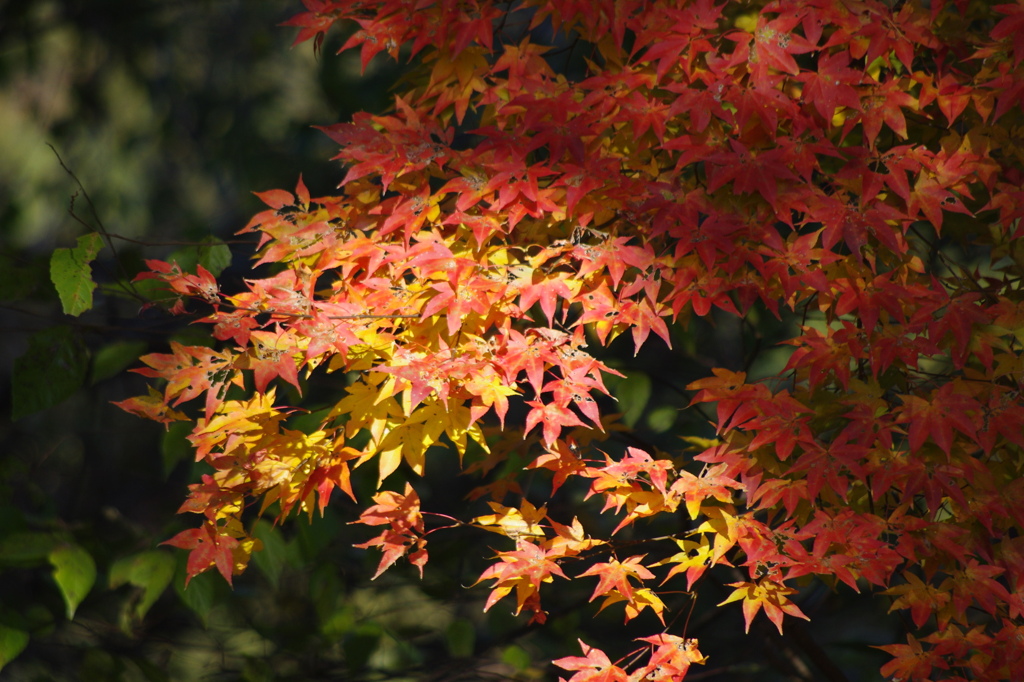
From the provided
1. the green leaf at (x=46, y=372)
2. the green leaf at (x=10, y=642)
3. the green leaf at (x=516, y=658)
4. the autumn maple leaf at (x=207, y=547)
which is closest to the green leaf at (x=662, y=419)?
the green leaf at (x=516, y=658)

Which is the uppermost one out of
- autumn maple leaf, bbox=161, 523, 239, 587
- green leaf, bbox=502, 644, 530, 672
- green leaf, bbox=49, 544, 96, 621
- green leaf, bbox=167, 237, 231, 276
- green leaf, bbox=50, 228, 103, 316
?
green leaf, bbox=50, 228, 103, 316

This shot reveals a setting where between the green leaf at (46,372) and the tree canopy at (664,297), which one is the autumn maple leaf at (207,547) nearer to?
the tree canopy at (664,297)

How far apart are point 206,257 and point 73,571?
96cm

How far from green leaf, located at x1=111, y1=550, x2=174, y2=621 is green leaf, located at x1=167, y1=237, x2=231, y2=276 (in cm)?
88

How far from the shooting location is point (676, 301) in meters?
1.44

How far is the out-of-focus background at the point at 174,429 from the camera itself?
2225mm

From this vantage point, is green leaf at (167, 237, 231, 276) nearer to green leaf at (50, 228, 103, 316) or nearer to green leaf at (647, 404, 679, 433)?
green leaf at (50, 228, 103, 316)

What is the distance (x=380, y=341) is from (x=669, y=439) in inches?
71.9

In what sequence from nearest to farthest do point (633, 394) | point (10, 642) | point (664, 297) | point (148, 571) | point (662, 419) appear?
A: point (664, 297), point (10, 642), point (148, 571), point (633, 394), point (662, 419)

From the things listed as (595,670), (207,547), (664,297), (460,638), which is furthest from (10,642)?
(664,297)

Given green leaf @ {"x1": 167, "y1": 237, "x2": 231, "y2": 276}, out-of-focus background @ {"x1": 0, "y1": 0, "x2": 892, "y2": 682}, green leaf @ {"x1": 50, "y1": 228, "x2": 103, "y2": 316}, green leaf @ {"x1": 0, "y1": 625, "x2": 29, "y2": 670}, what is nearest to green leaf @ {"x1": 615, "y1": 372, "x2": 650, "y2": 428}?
out-of-focus background @ {"x1": 0, "y1": 0, "x2": 892, "y2": 682}

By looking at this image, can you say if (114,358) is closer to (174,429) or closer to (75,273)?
(174,429)

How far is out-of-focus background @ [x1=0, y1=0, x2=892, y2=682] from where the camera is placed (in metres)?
2.22

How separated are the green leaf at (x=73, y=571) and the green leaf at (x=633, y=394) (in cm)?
169
